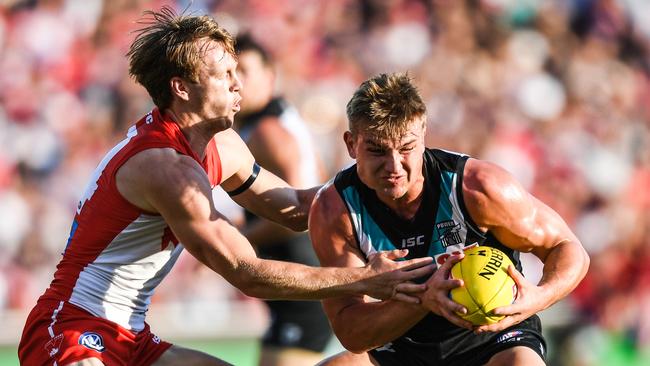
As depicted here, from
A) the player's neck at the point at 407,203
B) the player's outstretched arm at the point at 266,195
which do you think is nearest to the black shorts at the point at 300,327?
the player's outstretched arm at the point at 266,195

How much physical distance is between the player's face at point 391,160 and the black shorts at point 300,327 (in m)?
2.67

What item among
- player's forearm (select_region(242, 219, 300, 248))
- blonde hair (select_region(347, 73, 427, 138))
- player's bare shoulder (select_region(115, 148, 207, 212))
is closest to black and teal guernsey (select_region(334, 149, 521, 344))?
blonde hair (select_region(347, 73, 427, 138))

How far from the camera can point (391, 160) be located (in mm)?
4840

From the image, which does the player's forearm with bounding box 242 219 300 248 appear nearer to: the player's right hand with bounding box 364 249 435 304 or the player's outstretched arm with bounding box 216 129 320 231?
the player's outstretched arm with bounding box 216 129 320 231

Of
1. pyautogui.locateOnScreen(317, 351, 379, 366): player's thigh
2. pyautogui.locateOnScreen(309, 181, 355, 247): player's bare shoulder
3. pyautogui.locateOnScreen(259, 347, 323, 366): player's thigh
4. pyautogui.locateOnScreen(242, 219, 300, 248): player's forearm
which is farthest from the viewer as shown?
pyautogui.locateOnScreen(259, 347, 323, 366): player's thigh

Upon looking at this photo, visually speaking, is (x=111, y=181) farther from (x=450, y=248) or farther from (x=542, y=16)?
(x=542, y=16)

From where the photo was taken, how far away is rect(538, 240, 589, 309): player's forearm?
488 centimetres

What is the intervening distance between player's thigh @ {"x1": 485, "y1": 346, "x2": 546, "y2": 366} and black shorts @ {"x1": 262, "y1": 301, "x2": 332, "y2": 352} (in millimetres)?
2651

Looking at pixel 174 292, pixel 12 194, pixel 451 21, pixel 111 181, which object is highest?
pixel 111 181

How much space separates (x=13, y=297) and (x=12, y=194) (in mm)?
1107

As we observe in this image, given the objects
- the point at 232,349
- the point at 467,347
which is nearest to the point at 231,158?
the point at 467,347

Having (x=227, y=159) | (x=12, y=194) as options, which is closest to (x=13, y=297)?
(x=12, y=194)

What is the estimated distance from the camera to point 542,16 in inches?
503

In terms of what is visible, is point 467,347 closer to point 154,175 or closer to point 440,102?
point 154,175
